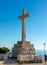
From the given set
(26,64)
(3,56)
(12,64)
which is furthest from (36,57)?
(3,56)

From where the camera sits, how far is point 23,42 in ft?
74.2

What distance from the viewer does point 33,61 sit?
18.4 m

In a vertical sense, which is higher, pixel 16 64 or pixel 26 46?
pixel 26 46

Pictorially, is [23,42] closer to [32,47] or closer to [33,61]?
[32,47]

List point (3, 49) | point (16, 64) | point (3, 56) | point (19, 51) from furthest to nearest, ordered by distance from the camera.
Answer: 1. point (3, 49)
2. point (19, 51)
3. point (3, 56)
4. point (16, 64)

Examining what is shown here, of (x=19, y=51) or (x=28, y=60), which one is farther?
(x=19, y=51)

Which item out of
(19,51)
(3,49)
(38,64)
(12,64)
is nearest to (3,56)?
(19,51)

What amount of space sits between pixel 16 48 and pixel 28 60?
4.75 m

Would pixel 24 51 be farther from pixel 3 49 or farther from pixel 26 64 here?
pixel 3 49

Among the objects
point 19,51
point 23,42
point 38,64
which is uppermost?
Answer: point 23,42

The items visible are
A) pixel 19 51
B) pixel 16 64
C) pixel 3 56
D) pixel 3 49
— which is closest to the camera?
pixel 16 64

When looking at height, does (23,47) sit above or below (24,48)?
above

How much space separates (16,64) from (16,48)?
6.16m

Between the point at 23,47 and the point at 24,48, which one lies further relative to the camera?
the point at 23,47
